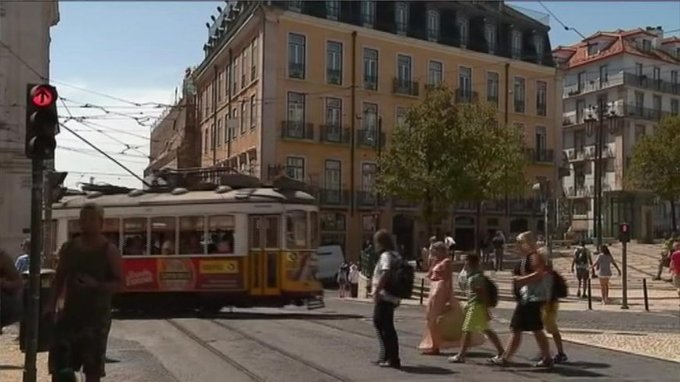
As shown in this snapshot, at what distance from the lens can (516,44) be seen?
5922cm

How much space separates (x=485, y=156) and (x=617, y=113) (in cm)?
3075

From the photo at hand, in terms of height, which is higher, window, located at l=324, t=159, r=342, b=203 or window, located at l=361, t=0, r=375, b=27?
window, located at l=361, t=0, r=375, b=27

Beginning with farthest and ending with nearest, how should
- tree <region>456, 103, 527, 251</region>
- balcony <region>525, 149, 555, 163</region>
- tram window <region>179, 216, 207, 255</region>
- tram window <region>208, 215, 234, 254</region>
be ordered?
balcony <region>525, 149, 555, 163</region> < tree <region>456, 103, 527, 251</region> < tram window <region>179, 216, 207, 255</region> < tram window <region>208, 215, 234, 254</region>

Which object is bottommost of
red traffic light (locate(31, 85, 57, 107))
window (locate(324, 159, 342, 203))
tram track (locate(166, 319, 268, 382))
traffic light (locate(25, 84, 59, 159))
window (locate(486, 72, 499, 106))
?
tram track (locate(166, 319, 268, 382))

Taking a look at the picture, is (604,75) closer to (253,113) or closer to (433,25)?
(433,25)

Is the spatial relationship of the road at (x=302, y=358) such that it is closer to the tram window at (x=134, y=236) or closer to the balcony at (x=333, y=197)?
the tram window at (x=134, y=236)

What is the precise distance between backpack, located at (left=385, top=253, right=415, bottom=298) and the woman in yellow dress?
138 cm

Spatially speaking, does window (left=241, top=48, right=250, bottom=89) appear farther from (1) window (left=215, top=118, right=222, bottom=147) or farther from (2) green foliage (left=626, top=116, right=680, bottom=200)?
(2) green foliage (left=626, top=116, right=680, bottom=200)

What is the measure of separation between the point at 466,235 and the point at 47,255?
35.8 meters

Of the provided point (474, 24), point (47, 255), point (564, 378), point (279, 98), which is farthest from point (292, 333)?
point (474, 24)

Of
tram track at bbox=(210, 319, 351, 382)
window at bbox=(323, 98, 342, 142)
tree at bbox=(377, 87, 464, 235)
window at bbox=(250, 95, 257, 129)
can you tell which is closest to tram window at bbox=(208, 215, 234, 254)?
tram track at bbox=(210, 319, 351, 382)

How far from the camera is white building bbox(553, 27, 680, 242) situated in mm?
68250

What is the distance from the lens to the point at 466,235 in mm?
55906

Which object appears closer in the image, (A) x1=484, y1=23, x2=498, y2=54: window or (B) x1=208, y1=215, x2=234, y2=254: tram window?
(B) x1=208, y1=215, x2=234, y2=254: tram window
